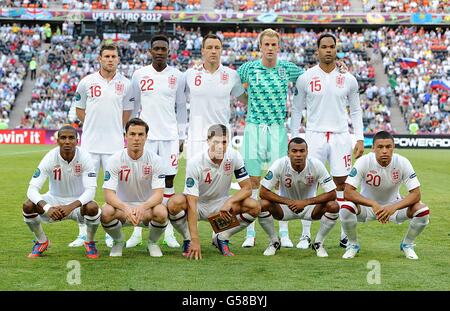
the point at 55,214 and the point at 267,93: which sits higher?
the point at 267,93

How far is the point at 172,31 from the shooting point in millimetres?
45438

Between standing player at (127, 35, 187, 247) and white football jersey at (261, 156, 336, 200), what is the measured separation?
1372 mm

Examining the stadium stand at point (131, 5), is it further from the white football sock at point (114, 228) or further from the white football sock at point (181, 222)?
the white football sock at point (114, 228)

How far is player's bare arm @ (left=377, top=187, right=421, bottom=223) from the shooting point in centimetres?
779

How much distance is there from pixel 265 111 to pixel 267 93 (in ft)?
0.68

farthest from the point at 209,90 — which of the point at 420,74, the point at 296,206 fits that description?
the point at 420,74

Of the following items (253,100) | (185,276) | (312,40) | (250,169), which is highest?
(312,40)

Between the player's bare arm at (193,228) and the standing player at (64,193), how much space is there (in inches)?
36.5

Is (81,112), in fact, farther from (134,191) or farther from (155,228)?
(155,228)

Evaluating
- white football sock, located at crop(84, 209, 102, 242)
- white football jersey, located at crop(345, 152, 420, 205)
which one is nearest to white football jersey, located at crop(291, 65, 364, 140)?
white football jersey, located at crop(345, 152, 420, 205)

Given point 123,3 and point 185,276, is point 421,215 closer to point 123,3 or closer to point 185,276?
point 185,276

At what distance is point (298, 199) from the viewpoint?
8430 millimetres

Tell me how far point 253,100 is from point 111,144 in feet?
5.63
